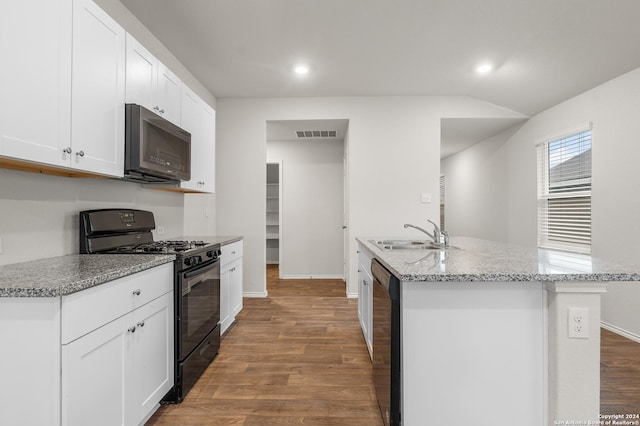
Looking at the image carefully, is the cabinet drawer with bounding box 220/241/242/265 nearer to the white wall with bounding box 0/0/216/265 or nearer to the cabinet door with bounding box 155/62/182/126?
the white wall with bounding box 0/0/216/265

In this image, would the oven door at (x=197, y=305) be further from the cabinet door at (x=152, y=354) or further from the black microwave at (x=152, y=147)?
the black microwave at (x=152, y=147)

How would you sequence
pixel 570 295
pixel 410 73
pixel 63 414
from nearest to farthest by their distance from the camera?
pixel 63 414 → pixel 570 295 → pixel 410 73

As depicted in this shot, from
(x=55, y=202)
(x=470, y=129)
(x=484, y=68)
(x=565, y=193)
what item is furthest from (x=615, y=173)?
(x=55, y=202)

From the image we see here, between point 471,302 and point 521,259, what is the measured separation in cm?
50

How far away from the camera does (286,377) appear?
7.25ft

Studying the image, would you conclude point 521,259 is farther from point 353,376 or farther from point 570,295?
point 353,376

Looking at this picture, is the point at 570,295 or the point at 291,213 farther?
the point at 291,213

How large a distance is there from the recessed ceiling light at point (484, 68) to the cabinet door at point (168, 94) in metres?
3.02

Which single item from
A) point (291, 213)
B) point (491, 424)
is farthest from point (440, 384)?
point (291, 213)

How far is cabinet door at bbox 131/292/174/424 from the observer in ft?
5.03

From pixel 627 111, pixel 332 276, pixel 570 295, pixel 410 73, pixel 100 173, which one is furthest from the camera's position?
pixel 332 276

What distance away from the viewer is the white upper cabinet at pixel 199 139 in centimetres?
275

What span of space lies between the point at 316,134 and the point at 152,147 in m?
3.31

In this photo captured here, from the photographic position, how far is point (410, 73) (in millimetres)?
3551
